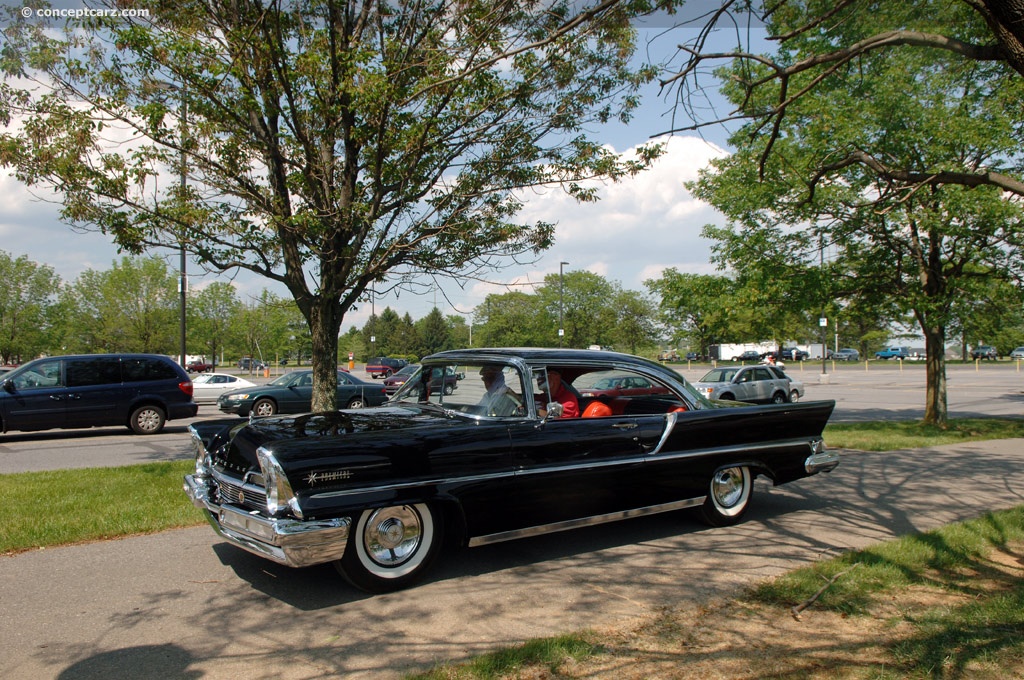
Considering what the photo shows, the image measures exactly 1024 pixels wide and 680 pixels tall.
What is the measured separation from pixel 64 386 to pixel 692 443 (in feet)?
42.5

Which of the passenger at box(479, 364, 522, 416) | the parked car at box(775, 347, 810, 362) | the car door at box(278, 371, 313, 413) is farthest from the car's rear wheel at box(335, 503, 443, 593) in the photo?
the parked car at box(775, 347, 810, 362)

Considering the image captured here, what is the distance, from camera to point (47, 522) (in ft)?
19.7

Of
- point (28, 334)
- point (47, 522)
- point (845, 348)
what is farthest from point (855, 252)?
point (845, 348)

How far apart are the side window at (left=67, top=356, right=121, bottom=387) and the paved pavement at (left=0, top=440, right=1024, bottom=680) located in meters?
9.89

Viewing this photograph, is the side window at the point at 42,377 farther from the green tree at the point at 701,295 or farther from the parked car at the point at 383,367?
the parked car at the point at 383,367

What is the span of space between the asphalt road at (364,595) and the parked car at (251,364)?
4856cm

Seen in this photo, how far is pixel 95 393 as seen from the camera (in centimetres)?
1394

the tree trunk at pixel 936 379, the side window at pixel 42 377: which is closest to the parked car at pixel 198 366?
the side window at pixel 42 377

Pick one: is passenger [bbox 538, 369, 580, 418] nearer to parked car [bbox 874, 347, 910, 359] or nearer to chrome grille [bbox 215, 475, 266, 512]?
chrome grille [bbox 215, 475, 266, 512]

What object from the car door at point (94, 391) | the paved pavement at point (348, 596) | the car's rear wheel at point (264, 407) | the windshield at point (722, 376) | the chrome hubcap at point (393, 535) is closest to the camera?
the paved pavement at point (348, 596)

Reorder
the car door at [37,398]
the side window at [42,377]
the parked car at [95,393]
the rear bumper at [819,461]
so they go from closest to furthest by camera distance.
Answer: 1. the rear bumper at [819,461]
2. the car door at [37,398]
3. the parked car at [95,393]
4. the side window at [42,377]

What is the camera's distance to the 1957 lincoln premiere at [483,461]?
13.6 feet

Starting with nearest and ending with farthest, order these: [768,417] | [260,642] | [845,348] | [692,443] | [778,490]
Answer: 1. [260,642]
2. [692,443]
3. [768,417]
4. [778,490]
5. [845,348]

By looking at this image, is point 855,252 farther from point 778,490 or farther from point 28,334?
point 28,334
